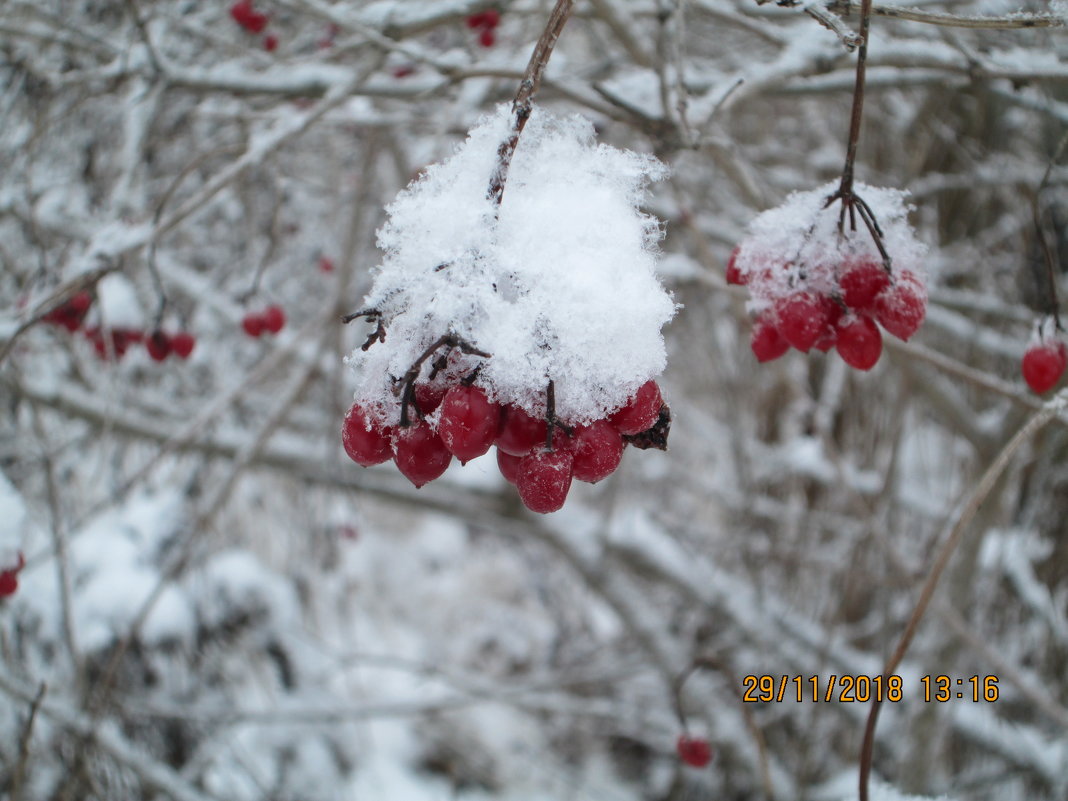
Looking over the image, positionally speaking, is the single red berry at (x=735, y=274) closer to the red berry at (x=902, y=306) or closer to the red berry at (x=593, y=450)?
the red berry at (x=902, y=306)

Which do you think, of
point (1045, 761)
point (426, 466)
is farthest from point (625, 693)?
point (426, 466)

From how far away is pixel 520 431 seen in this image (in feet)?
2.14

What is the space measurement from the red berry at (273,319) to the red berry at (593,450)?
144 cm

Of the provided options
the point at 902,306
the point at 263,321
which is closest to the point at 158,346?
the point at 263,321

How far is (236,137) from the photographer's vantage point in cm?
229

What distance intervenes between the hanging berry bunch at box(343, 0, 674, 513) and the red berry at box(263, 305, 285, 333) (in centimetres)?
127

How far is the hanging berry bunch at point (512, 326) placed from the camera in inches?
23.5

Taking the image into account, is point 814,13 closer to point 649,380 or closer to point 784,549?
point 649,380

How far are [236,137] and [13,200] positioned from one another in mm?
708

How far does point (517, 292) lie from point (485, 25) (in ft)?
6.32

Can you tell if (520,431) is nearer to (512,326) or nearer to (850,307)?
(512,326)

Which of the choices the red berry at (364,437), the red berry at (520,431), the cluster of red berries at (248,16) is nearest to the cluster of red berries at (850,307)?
the red berry at (520,431)
